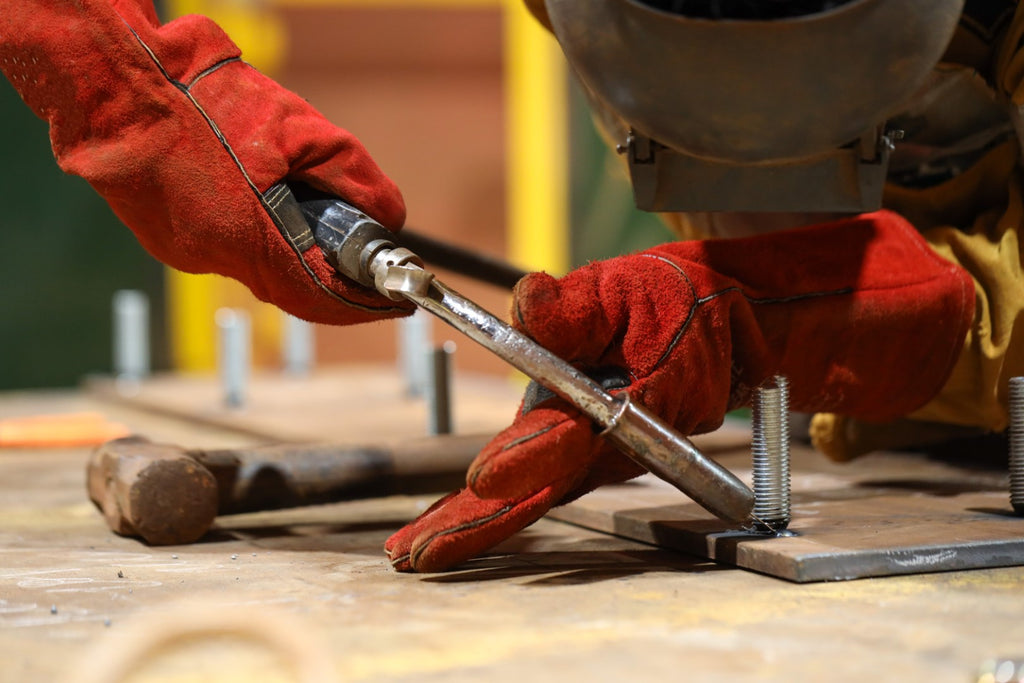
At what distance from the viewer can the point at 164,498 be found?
4.35ft

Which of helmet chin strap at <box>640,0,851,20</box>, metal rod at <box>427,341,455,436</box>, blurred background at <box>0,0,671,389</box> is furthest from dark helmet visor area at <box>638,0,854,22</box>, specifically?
blurred background at <box>0,0,671,389</box>

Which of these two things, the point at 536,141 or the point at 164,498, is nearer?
the point at 164,498

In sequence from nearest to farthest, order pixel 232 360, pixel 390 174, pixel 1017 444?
1. pixel 1017 444
2. pixel 232 360
3. pixel 390 174

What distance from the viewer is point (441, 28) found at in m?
5.32

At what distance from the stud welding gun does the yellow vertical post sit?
3.47 meters

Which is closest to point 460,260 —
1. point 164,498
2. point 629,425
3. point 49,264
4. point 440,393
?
point 440,393

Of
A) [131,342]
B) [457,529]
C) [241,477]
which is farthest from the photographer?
[131,342]

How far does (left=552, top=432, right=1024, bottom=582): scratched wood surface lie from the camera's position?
1096 mm

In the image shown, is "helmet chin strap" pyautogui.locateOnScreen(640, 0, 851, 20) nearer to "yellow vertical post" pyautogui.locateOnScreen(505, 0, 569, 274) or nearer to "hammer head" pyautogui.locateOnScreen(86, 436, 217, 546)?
"hammer head" pyautogui.locateOnScreen(86, 436, 217, 546)

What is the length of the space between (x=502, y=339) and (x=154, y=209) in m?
0.43

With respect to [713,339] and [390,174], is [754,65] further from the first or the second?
[390,174]

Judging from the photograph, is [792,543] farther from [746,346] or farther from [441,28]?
[441,28]

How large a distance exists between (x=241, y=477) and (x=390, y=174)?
387 cm

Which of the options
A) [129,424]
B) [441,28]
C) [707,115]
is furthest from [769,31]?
[441,28]
